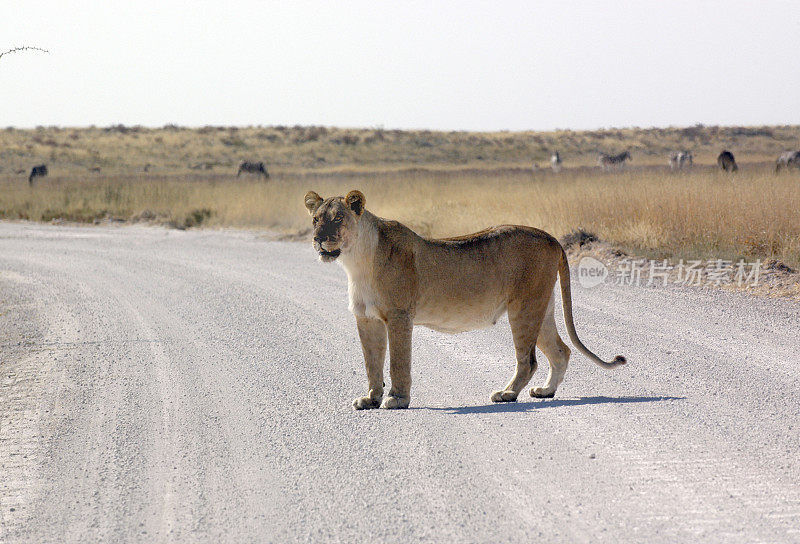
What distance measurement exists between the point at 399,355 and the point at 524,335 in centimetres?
88

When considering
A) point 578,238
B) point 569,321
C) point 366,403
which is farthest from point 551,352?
point 578,238

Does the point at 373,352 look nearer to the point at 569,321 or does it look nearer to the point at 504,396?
the point at 504,396

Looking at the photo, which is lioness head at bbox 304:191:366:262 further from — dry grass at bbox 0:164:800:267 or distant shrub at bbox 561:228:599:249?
distant shrub at bbox 561:228:599:249

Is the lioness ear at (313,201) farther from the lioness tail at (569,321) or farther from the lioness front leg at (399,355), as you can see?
the lioness tail at (569,321)

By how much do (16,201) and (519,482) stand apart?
31424 millimetres

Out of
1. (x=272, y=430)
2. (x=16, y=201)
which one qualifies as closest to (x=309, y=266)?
(x=272, y=430)

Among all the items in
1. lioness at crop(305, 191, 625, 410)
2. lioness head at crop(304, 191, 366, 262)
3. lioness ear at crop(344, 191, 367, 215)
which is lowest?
lioness at crop(305, 191, 625, 410)

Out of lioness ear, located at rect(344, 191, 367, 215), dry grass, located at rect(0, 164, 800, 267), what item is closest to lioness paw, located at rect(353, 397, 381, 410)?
lioness ear, located at rect(344, 191, 367, 215)

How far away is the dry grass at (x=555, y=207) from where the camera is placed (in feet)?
49.1

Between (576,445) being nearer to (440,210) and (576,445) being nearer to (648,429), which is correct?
(648,429)

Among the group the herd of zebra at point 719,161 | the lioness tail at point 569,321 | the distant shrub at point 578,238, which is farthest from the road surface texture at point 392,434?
the herd of zebra at point 719,161

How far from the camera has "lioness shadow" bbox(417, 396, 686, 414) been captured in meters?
6.55

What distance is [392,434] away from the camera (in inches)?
236

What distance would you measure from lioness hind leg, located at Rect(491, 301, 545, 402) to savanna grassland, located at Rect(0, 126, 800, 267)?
7818mm
